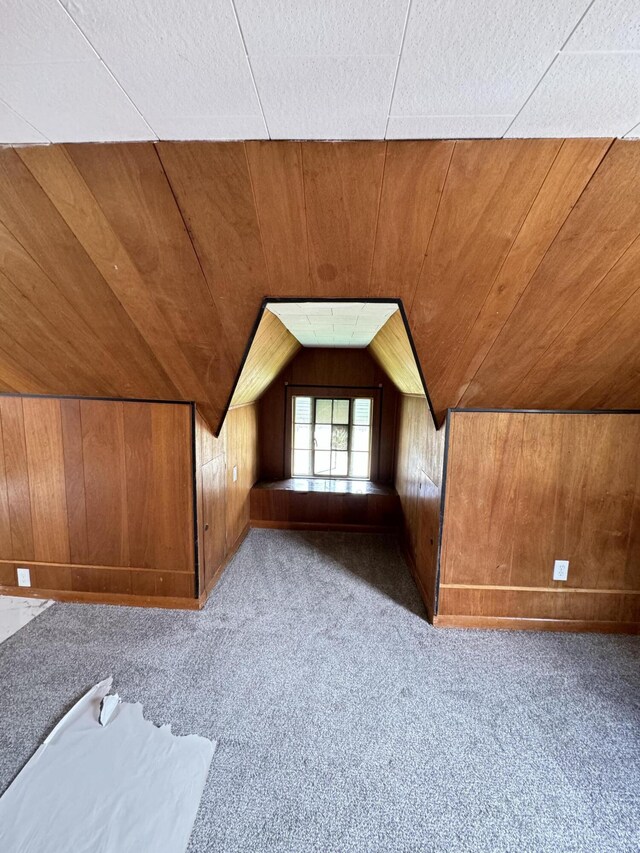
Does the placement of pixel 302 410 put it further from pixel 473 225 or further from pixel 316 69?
pixel 316 69

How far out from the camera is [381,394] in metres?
4.39

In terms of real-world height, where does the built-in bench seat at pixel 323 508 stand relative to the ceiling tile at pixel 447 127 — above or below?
below

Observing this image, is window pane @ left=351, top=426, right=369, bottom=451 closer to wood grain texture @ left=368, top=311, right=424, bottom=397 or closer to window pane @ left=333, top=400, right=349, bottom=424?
window pane @ left=333, top=400, right=349, bottom=424

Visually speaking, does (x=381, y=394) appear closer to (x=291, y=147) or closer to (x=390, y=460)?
(x=390, y=460)

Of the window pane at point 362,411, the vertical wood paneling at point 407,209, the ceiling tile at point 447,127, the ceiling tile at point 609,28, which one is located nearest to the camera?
the ceiling tile at point 609,28

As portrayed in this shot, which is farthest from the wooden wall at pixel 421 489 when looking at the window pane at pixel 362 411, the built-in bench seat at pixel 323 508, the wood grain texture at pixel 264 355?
the wood grain texture at pixel 264 355

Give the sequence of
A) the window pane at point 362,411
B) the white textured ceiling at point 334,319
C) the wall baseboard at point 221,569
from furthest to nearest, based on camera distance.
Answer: the window pane at point 362,411, the wall baseboard at point 221,569, the white textured ceiling at point 334,319

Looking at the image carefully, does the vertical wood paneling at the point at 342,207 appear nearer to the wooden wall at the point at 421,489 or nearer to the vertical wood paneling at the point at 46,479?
the wooden wall at the point at 421,489

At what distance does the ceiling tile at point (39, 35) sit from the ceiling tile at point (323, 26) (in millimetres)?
396

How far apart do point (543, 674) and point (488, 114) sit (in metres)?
2.59

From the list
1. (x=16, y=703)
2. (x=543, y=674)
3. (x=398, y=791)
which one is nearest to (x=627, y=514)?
(x=543, y=674)

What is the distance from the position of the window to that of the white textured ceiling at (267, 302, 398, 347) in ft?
2.87

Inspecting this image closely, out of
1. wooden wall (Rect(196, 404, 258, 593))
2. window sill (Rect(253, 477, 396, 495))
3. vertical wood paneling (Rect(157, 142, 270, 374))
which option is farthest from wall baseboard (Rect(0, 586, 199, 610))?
vertical wood paneling (Rect(157, 142, 270, 374))

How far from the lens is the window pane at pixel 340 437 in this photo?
4547 millimetres
